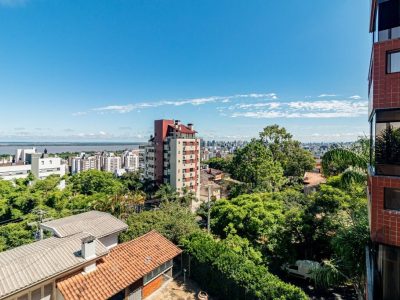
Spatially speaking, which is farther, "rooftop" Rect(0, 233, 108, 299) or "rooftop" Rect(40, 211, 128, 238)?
"rooftop" Rect(40, 211, 128, 238)

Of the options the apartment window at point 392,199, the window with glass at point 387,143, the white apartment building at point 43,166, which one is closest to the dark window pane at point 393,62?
the window with glass at point 387,143

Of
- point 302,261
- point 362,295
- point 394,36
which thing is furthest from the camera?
point 302,261

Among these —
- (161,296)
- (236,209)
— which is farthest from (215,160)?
(161,296)

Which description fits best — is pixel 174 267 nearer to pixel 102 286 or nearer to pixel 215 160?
pixel 102 286

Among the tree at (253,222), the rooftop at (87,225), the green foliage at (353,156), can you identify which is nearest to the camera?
the green foliage at (353,156)

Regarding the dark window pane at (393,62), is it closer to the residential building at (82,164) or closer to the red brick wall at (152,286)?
the red brick wall at (152,286)

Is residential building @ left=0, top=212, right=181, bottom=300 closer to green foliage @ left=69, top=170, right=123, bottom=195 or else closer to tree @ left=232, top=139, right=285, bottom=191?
tree @ left=232, top=139, right=285, bottom=191

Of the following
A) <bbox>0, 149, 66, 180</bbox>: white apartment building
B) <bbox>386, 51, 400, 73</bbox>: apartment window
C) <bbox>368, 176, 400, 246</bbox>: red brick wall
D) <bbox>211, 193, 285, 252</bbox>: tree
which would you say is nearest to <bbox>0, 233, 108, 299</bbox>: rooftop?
<bbox>211, 193, 285, 252</bbox>: tree
